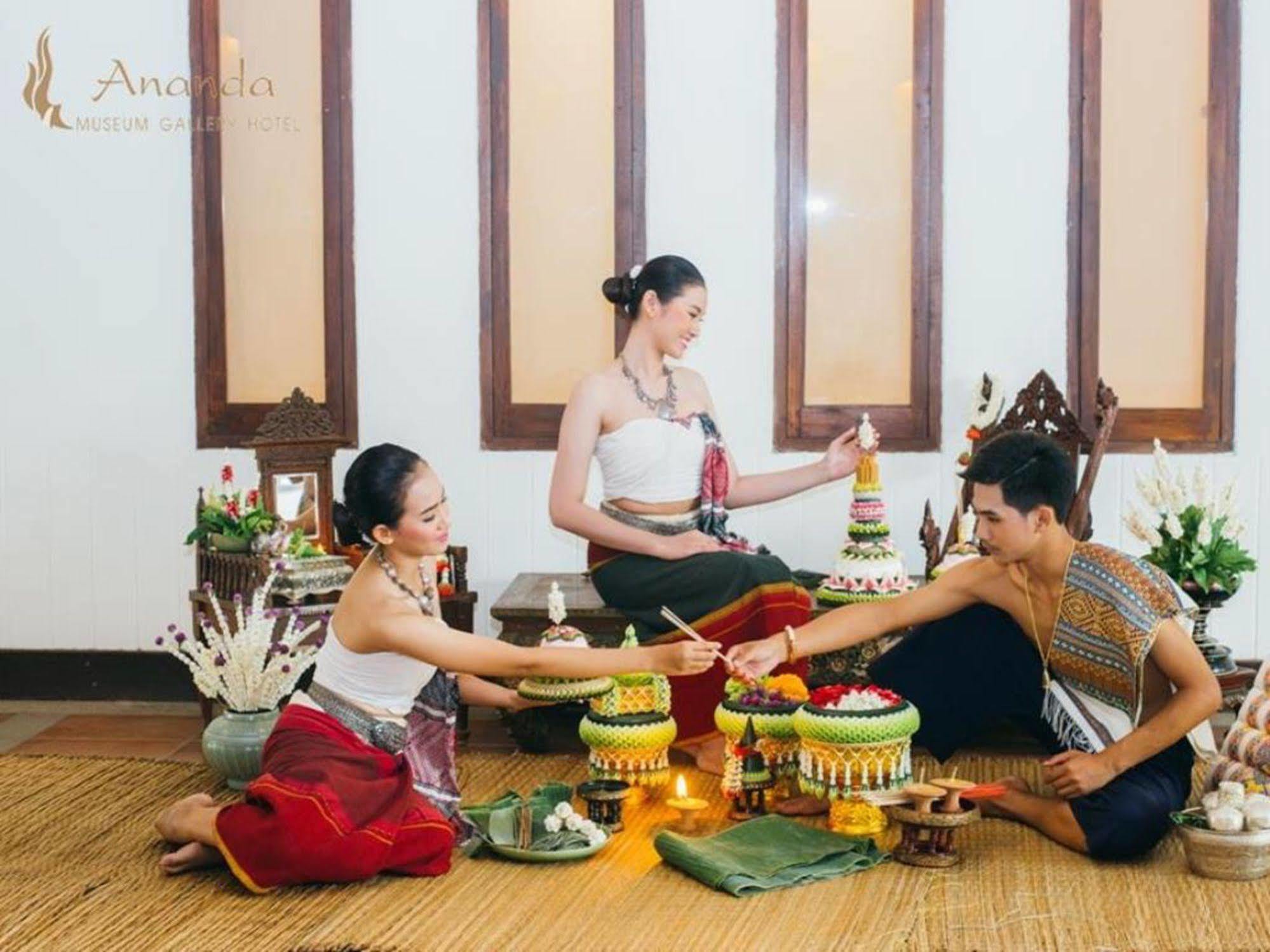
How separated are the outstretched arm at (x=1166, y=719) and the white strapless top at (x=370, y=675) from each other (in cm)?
144

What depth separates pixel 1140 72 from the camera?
Result: 549cm

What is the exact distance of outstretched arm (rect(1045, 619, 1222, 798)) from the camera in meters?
3.59

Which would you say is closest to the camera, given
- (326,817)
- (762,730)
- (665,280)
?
(326,817)

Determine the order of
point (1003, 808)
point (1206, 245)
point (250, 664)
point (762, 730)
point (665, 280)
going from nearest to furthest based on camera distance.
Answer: point (1003, 808) < point (762, 730) < point (250, 664) < point (665, 280) < point (1206, 245)

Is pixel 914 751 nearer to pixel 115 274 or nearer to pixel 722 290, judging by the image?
pixel 722 290

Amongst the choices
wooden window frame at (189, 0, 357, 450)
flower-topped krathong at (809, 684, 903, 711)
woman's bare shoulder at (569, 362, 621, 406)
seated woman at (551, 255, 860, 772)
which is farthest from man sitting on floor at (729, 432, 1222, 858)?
wooden window frame at (189, 0, 357, 450)

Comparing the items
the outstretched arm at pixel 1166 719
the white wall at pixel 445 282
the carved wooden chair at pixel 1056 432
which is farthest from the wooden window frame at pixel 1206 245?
the outstretched arm at pixel 1166 719

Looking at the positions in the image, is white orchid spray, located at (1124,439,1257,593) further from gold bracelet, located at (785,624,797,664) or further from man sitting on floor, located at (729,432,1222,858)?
gold bracelet, located at (785,624,797,664)

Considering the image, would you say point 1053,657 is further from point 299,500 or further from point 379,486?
point 299,500

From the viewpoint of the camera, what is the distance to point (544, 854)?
365cm

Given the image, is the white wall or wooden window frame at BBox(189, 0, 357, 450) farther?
→ wooden window frame at BBox(189, 0, 357, 450)

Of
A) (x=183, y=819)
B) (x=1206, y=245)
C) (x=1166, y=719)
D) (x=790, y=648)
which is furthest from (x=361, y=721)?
(x=1206, y=245)

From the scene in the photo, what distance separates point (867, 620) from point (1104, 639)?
60 cm

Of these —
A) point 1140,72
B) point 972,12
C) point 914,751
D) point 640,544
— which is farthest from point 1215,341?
point 640,544
